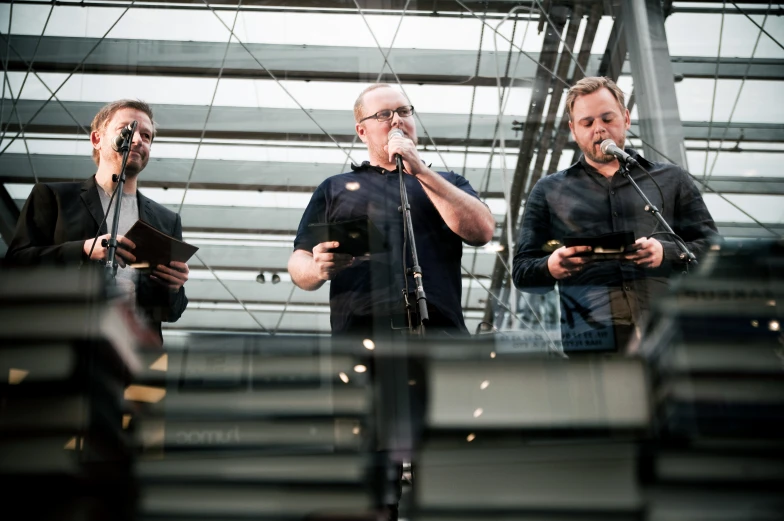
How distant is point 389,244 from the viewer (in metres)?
1.61

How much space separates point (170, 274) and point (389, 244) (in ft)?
1.31

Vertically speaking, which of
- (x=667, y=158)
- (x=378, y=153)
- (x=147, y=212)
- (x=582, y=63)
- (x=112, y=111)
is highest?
(x=582, y=63)

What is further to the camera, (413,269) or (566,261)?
(566,261)

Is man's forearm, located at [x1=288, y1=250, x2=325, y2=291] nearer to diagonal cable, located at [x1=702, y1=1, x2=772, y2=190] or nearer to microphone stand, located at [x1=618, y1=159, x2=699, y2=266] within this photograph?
microphone stand, located at [x1=618, y1=159, x2=699, y2=266]

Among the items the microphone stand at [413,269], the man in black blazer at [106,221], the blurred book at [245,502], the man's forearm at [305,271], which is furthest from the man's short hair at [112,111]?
the blurred book at [245,502]

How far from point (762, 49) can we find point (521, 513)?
2.55m

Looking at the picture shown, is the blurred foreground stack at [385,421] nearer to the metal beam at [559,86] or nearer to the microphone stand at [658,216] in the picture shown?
the microphone stand at [658,216]

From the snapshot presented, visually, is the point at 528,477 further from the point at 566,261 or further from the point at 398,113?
the point at 398,113

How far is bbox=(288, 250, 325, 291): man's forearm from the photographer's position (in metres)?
1.63

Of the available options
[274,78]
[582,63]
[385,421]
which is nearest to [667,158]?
[582,63]

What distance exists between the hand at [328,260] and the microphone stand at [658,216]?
561 millimetres

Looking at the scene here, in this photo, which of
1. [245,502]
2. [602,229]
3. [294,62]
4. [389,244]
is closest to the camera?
[245,502]

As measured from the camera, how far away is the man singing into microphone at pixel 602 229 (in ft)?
5.24

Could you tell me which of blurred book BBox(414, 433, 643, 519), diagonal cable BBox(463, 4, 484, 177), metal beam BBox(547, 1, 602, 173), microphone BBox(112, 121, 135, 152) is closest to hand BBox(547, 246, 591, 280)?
blurred book BBox(414, 433, 643, 519)
